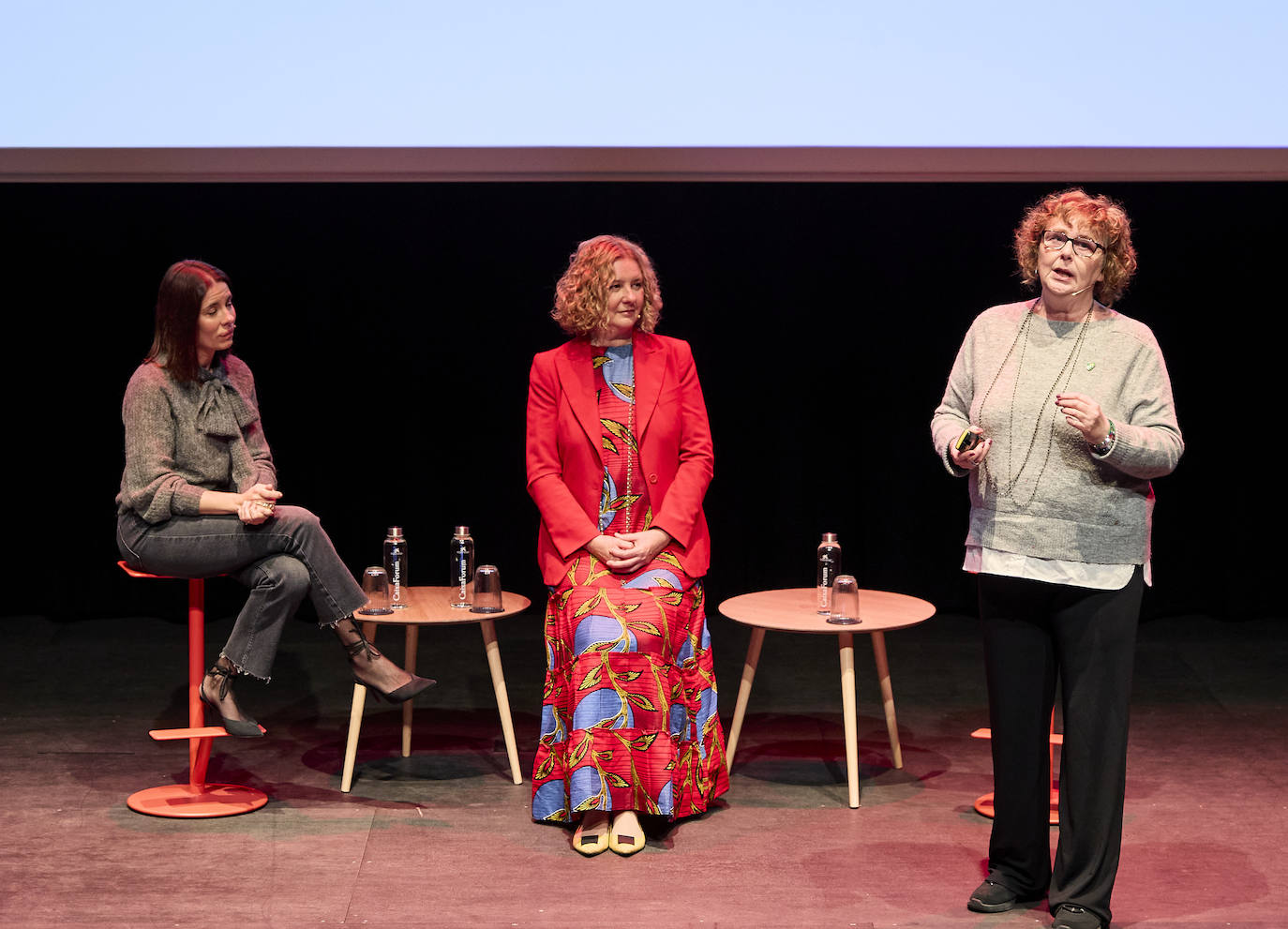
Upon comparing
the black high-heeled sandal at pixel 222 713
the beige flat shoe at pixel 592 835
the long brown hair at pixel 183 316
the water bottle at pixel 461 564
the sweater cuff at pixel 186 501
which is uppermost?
the long brown hair at pixel 183 316

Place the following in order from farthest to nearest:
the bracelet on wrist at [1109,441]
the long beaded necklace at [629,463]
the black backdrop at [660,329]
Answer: the black backdrop at [660,329] < the long beaded necklace at [629,463] < the bracelet on wrist at [1109,441]

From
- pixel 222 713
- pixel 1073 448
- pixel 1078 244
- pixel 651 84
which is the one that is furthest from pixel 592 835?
pixel 651 84

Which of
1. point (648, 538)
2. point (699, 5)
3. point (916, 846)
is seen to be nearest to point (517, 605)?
point (648, 538)

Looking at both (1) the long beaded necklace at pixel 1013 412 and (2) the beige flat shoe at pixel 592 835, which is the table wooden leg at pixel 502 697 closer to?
(2) the beige flat shoe at pixel 592 835

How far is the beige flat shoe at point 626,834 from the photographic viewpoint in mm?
3424

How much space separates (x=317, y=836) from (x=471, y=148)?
2475mm

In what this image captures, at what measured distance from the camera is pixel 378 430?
19.2ft

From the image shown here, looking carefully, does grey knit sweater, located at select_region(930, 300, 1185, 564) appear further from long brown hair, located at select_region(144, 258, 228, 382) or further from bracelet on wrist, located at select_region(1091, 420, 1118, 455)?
long brown hair, located at select_region(144, 258, 228, 382)

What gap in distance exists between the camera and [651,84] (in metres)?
4.82

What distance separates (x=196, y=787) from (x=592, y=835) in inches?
42.6

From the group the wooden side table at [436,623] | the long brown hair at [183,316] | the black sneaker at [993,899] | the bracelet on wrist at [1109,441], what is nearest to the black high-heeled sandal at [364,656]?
the wooden side table at [436,623]

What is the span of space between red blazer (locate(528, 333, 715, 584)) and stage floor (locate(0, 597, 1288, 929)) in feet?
2.36

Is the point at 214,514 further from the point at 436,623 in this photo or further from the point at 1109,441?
the point at 1109,441

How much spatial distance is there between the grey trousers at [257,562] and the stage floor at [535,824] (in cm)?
49
